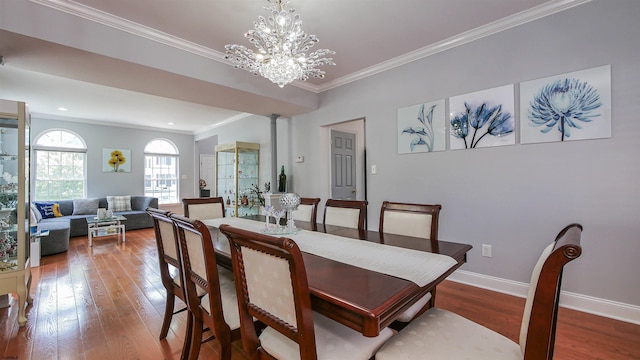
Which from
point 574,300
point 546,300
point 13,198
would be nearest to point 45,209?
point 13,198

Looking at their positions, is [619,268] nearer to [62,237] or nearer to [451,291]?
[451,291]

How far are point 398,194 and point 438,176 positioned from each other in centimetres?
52

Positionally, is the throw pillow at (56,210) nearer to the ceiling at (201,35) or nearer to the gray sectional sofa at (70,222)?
the gray sectional sofa at (70,222)

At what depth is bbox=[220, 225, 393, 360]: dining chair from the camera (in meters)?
0.93

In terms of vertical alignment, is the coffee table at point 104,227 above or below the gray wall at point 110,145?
below

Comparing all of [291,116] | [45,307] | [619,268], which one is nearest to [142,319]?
[45,307]

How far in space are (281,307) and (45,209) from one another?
22.1 ft

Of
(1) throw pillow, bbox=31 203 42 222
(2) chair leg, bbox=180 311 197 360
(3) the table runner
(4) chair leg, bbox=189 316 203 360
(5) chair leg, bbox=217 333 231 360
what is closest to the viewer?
(3) the table runner

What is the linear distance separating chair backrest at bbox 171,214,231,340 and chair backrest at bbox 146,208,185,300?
0.08 m

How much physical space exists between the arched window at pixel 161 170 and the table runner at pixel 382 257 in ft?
22.5

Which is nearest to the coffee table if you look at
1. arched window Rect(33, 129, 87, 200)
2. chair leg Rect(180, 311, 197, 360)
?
arched window Rect(33, 129, 87, 200)

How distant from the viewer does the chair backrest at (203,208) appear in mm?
2871

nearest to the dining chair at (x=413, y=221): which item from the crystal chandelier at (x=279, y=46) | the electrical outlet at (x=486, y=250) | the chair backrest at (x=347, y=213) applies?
the chair backrest at (x=347, y=213)

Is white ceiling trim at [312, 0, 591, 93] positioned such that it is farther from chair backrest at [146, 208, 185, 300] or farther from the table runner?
chair backrest at [146, 208, 185, 300]
